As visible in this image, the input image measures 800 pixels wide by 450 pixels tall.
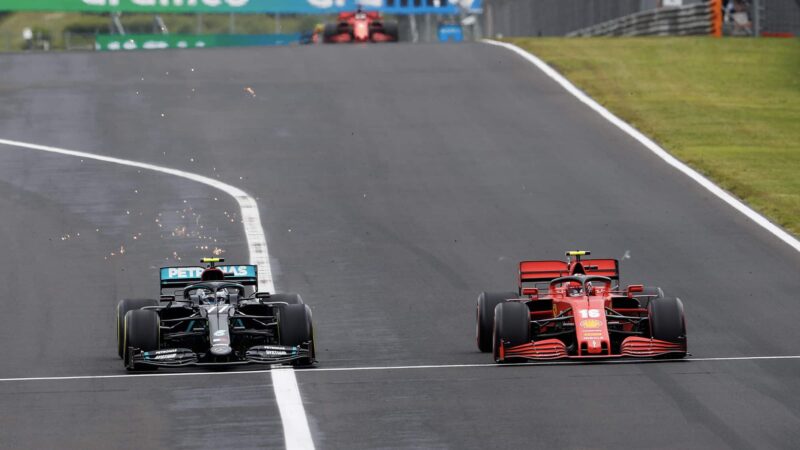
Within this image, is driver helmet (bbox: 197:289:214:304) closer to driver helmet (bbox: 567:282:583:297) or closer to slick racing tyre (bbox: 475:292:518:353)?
slick racing tyre (bbox: 475:292:518:353)

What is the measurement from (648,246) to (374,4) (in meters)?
42.0

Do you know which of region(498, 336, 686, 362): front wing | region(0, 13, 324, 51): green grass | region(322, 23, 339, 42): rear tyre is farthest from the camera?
region(0, 13, 324, 51): green grass

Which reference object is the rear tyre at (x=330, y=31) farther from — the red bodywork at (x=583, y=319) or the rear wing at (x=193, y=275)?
the red bodywork at (x=583, y=319)

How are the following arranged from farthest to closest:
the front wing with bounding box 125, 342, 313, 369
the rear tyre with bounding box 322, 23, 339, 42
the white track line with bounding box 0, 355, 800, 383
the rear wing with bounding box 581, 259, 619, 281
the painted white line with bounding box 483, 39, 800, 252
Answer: the rear tyre with bounding box 322, 23, 339, 42, the painted white line with bounding box 483, 39, 800, 252, the rear wing with bounding box 581, 259, 619, 281, the front wing with bounding box 125, 342, 313, 369, the white track line with bounding box 0, 355, 800, 383

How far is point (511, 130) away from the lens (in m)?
36.0

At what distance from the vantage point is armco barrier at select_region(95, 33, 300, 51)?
6206 centimetres

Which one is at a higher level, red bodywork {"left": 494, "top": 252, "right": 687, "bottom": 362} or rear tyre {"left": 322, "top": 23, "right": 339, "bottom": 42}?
rear tyre {"left": 322, "top": 23, "right": 339, "bottom": 42}

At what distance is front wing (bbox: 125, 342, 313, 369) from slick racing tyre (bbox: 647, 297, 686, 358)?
3.58 meters

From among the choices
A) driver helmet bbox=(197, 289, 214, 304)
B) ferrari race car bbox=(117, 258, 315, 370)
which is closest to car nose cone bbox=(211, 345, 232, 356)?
ferrari race car bbox=(117, 258, 315, 370)

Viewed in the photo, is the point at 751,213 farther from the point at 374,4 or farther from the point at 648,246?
the point at 374,4

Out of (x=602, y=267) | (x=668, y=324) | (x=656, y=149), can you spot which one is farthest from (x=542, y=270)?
(x=656, y=149)

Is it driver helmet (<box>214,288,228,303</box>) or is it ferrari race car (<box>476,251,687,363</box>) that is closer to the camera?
ferrari race car (<box>476,251,687,363</box>)

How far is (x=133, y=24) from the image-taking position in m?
107

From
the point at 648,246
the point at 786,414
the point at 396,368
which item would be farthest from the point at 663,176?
the point at 786,414
